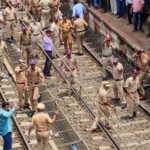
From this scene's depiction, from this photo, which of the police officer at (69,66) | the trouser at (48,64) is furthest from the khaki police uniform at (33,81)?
the trouser at (48,64)

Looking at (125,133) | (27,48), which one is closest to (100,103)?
(125,133)

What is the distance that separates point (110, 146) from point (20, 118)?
10.1 ft

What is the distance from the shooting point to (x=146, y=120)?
18.7m

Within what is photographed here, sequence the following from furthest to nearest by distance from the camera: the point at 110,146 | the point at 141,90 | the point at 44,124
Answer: the point at 141,90 < the point at 110,146 < the point at 44,124

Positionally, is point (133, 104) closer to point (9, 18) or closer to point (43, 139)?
point (43, 139)

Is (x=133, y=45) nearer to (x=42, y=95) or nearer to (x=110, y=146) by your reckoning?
(x=42, y=95)

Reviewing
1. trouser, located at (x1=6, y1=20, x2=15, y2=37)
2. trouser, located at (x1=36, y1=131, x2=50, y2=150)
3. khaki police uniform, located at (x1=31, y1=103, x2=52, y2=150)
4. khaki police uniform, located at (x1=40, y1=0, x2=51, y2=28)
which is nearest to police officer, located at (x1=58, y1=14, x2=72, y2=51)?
trouser, located at (x1=6, y1=20, x2=15, y2=37)

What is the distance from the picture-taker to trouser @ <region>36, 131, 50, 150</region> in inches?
597

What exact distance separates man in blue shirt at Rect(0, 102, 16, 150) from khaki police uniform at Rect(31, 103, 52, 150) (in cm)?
64

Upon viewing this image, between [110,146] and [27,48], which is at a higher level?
[27,48]

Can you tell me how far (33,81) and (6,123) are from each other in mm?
3050

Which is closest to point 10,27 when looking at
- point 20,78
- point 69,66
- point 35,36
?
point 35,36

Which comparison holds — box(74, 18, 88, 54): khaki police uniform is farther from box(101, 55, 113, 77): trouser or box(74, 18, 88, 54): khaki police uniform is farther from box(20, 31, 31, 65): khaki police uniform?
box(101, 55, 113, 77): trouser

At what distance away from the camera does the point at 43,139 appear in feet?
50.3
